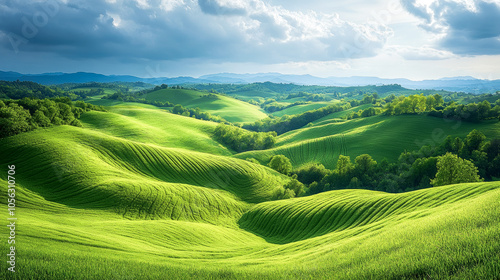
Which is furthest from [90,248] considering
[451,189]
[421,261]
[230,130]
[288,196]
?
[230,130]

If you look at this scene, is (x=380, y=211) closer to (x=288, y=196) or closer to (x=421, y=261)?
(x=421, y=261)

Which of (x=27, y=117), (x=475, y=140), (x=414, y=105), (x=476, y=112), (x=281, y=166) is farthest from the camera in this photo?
(x=414, y=105)

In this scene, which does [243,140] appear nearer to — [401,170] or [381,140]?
[381,140]

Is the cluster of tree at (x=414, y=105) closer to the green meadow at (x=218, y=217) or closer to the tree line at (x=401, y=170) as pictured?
the green meadow at (x=218, y=217)

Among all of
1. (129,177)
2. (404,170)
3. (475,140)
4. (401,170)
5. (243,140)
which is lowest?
(401,170)

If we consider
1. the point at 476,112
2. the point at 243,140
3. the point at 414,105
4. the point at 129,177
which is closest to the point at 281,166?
the point at 243,140

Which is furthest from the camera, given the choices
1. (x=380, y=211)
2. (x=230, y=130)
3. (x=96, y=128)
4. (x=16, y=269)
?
(x=230, y=130)

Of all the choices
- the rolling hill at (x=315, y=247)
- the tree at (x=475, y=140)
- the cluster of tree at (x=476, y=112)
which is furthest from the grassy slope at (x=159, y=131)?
the cluster of tree at (x=476, y=112)
